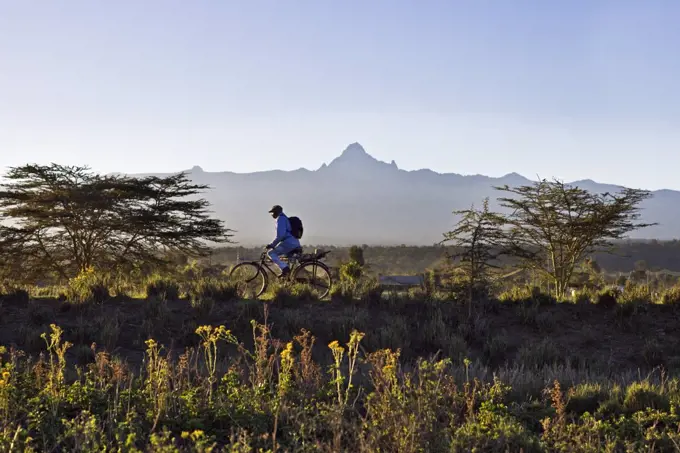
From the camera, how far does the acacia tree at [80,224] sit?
82.5 feet

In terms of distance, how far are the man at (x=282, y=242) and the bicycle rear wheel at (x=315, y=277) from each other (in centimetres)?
30

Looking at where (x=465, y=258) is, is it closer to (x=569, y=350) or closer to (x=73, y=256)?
(x=569, y=350)

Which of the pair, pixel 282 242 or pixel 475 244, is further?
pixel 475 244

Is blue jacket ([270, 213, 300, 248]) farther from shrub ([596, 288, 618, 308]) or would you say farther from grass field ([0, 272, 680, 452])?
shrub ([596, 288, 618, 308])

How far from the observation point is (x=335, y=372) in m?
8.20

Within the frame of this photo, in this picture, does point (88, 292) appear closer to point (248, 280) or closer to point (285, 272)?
point (248, 280)

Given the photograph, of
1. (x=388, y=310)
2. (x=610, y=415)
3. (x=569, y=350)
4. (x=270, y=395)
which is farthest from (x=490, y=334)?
(x=270, y=395)

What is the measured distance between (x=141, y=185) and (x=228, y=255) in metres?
53.7

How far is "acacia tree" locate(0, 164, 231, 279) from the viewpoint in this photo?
25.1m

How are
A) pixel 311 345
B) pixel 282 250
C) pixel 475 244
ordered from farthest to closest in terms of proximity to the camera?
pixel 475 244 → pixel 282 250 → pixel 311 345

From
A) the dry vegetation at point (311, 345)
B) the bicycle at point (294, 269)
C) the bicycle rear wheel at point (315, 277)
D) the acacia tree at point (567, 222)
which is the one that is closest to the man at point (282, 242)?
the bicycle at point (294, 269)

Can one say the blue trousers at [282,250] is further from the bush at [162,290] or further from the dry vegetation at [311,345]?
the bush at [162,290]

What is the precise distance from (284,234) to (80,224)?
1391 centimetres

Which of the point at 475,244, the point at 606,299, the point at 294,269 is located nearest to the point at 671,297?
the point at 606,299
